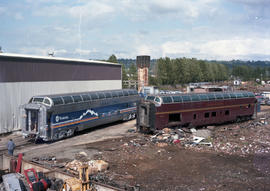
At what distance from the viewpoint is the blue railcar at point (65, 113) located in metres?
22.3

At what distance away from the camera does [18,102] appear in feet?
90.7

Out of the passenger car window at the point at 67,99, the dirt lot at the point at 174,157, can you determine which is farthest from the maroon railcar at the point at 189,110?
the passenger car window at the point at 67,99

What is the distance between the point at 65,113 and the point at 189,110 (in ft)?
39.8

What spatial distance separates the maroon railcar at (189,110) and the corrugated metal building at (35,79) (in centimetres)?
1141

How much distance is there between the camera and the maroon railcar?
25766 millimetres

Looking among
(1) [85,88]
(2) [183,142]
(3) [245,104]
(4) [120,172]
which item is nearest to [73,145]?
(4) [120,172]

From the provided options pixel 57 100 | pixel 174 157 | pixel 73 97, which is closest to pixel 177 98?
pixel 174 157

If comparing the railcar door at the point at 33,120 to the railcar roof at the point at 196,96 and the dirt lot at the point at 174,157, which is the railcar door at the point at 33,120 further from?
the railcar roof at the point at 196,96

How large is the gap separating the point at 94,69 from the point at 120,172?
23368 millimetres

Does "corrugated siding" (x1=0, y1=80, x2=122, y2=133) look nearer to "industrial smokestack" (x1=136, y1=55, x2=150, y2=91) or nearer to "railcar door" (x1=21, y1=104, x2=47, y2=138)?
"railcar door" (x1=21, y1=104, x2=47, y2=138)

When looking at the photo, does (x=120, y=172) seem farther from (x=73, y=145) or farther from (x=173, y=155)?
(x=73, y=145)

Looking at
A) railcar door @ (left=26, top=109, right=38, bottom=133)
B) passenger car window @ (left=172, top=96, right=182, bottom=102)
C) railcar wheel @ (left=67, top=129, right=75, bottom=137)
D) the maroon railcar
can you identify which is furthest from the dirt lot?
passenger car window @ (left=172, top=96, right=182, bottom=102)

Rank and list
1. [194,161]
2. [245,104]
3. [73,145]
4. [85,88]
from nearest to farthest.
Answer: [194,161], [73,145], [245,104], [85,88]

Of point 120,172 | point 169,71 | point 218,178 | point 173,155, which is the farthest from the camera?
point 169,71
